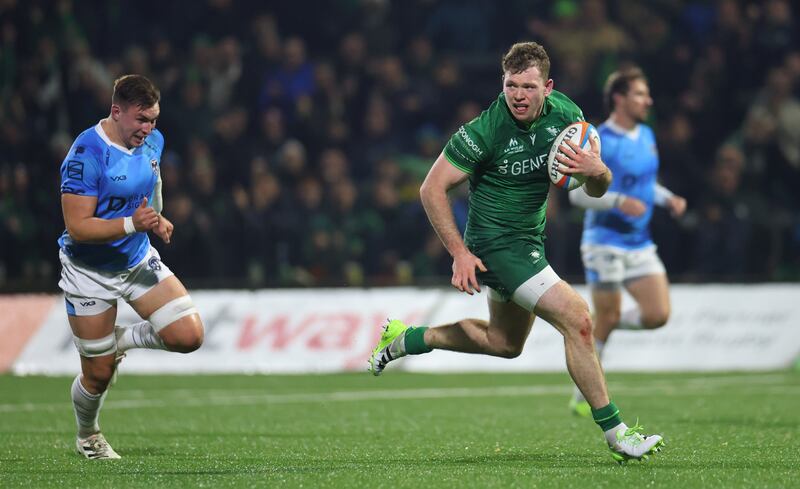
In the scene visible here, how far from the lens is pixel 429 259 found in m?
17.2

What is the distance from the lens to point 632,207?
10984 millimetres

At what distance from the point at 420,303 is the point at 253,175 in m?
2.89

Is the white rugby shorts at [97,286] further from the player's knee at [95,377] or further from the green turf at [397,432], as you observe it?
the green turf at [397,432]

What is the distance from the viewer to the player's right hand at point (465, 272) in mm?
7445

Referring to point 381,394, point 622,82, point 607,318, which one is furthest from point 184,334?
point 381,394

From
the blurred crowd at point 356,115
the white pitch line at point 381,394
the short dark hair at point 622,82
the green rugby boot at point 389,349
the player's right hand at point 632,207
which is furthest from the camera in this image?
the blurred crowd at point 356,115

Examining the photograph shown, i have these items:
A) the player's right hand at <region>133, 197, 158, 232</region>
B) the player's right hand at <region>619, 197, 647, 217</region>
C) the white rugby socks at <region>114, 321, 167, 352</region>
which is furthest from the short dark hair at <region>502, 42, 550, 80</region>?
the player's right hand at <region>619, 197, 647, 217</region>

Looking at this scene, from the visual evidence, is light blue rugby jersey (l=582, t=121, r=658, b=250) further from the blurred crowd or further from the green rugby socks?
the blurred crowd

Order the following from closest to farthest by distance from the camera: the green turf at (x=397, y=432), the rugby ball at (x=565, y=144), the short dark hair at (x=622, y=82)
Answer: the green turf at (x=397, y=432) < the rugby ball at (x=565, y=144) < the short dark hair at (x=622, y=82)

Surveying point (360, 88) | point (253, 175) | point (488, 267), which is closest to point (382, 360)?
point (488, 267)

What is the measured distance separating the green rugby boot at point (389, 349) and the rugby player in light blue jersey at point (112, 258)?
3.66 ft

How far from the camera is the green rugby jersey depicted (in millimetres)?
7648

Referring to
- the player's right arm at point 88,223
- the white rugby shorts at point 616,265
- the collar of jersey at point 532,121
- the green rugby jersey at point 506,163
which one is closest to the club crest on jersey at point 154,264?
the player's right arm at point 88,223

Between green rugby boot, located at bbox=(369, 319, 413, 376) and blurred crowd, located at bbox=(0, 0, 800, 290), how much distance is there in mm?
7979
